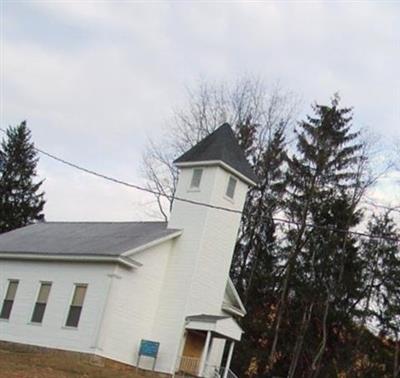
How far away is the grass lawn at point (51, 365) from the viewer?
19.8m

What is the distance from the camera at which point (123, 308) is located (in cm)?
2527

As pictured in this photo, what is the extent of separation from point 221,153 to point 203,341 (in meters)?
7.36

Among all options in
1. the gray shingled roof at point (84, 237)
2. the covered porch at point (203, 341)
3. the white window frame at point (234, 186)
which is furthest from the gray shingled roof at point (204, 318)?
the white window frame at point (234, 186)

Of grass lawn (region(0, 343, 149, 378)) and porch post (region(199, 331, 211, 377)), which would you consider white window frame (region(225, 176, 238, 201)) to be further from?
grass lawn (region(0, 343, 149, 378))

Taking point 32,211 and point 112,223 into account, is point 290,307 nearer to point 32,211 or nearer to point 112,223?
point 112,223

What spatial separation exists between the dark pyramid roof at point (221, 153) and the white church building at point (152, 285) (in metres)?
0.06

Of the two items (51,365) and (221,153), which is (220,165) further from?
(51,365)

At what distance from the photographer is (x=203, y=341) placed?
27281 millimetres

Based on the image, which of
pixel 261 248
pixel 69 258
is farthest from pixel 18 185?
pixel 69 258

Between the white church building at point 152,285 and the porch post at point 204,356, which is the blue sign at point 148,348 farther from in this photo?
the porch post at point 204,356

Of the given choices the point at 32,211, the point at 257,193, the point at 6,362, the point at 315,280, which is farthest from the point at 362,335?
the point at 32,211

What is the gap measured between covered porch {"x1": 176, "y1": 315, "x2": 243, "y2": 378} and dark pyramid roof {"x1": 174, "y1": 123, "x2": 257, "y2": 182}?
6.04 metres

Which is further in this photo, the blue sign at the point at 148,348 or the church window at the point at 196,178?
the church window at the point at 196,178

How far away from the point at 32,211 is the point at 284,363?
23934 millimetres
